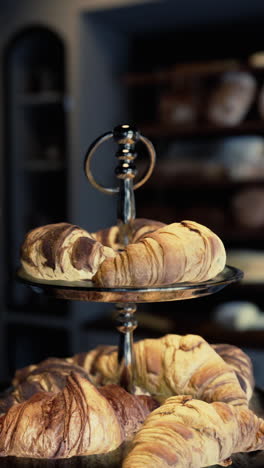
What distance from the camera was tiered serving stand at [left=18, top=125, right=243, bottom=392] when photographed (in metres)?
0.87

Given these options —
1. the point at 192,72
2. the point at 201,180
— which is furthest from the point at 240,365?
the point at 192,72

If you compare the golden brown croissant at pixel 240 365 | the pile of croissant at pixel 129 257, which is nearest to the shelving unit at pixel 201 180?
the golden brown croissant at pixel 240 365

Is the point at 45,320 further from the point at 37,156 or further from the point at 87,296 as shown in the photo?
the point at 87,296

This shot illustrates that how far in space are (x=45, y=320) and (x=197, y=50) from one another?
1.50m

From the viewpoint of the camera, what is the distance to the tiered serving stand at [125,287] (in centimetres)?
87

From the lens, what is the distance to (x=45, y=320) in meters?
2.85

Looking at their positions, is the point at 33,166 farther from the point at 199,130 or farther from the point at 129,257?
the point at 129,257

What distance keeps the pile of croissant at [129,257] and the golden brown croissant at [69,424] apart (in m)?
0.17

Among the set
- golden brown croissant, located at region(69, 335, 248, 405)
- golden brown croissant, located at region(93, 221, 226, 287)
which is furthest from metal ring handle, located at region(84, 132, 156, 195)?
golden brown croissant, located at region(69, 335, 248, 405)

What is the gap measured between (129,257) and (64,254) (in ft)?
0.37

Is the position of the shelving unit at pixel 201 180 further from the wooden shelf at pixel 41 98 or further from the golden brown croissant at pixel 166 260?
the golden brown croissant at pixel 166 260

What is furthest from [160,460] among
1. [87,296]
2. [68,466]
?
[87,296]

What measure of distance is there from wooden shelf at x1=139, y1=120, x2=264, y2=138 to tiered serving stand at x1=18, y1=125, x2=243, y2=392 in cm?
167

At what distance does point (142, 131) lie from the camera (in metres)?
2.78
